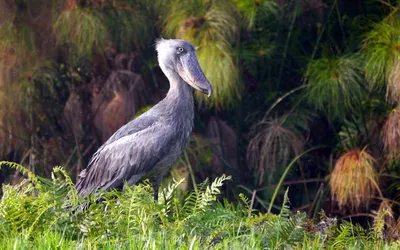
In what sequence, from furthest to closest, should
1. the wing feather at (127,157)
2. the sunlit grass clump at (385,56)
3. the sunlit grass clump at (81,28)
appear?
the sunlit grass clump at (81,28)
the sunlit grass clump at (385,56)
the wing feather at (127,157)

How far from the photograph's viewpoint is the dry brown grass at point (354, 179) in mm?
5336

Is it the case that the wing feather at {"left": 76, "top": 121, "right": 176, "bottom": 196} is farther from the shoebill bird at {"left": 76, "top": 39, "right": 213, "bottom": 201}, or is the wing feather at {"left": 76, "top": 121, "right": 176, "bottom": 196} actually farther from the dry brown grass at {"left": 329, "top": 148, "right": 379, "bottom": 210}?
the dry brown grass at {"left": 329, "top": 148, "right": 379, "bottom": 210}

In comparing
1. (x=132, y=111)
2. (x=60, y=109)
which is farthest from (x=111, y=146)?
(x=60, y=109)

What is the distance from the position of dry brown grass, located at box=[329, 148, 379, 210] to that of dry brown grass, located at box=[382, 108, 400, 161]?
13 centimetres

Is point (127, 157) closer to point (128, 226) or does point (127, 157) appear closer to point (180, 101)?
point (180, 101)

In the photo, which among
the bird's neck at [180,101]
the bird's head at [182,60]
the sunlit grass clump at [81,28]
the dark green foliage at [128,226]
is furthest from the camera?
the sunlit grass clump at [81,28]

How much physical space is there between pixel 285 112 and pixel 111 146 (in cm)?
190

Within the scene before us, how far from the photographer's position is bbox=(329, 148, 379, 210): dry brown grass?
534 centimetres

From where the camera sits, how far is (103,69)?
241 inches

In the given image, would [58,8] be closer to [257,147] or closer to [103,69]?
[103,69]

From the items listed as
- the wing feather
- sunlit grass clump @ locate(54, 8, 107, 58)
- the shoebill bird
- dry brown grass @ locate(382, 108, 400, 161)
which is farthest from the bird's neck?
dry brown grass @ locate(382, 108, 400, 161)

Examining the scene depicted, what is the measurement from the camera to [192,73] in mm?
4645

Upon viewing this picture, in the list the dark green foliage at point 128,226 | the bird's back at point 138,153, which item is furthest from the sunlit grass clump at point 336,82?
the dark green foliage at point 128,226

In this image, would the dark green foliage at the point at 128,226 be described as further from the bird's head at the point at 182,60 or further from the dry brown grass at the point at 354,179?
the dry brown grass at the point at 354,179
